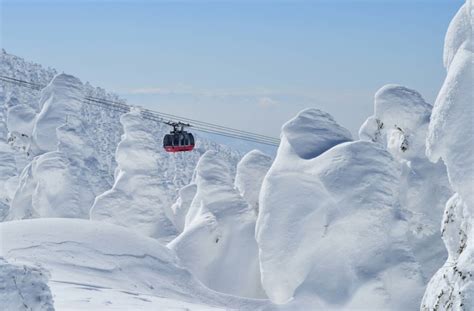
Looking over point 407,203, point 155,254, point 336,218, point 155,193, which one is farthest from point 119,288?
point 155,193

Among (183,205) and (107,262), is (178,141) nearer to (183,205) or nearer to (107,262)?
(107,262)

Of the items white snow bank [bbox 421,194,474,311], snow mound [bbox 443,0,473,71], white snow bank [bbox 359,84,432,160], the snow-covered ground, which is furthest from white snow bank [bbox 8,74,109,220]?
white snow bank [bbox 421,194,474,311]

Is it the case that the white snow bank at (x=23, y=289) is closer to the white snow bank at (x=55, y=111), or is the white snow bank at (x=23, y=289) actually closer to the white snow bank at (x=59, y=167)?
the white snow bank at (x=59, y=167)

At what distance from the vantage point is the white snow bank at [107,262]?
2145 centimetres

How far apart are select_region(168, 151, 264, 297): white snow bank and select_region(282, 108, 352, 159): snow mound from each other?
6549 mm

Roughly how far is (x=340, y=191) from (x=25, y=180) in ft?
87.4

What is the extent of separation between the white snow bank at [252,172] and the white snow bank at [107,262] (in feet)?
23.6

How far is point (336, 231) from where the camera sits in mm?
22375

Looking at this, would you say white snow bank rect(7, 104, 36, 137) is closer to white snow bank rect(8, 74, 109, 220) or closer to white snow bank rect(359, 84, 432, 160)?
white snow bank rect(8, 74, 109, 220)

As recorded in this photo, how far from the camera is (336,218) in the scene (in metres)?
22.5

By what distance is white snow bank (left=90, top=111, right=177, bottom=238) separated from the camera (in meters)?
39.5

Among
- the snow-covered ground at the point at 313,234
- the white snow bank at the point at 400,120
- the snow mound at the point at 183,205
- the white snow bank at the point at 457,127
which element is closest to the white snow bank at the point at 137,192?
the snow-covered ground at the point at 313,234

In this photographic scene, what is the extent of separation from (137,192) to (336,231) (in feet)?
67.4

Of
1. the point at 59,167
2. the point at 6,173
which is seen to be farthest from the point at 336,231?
the point at 6,173
